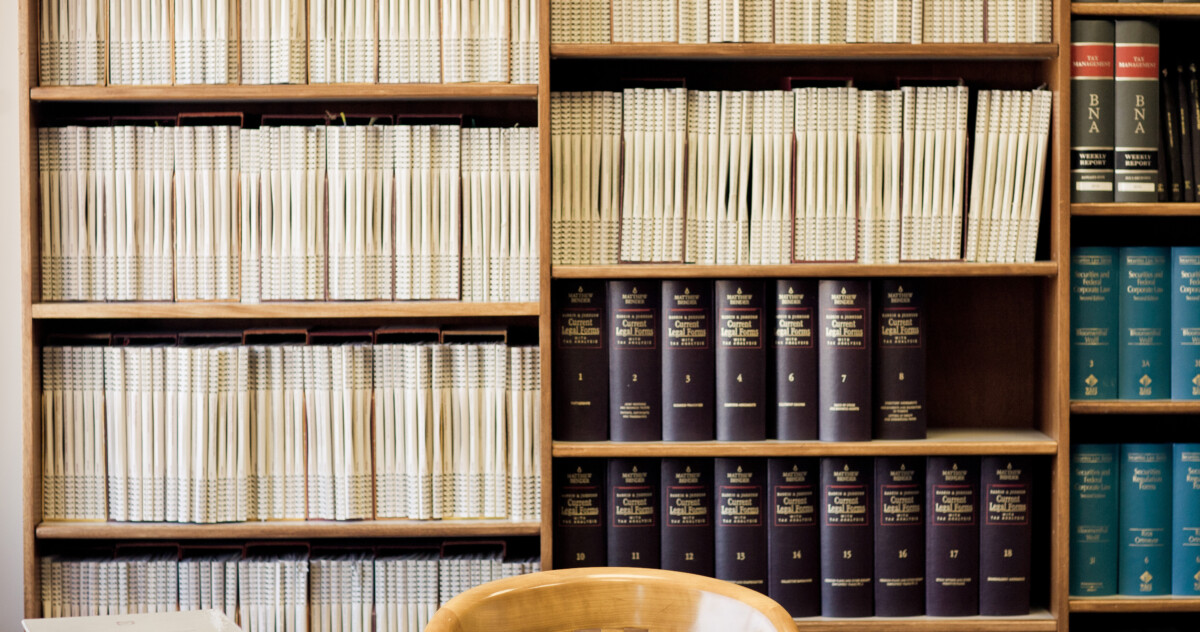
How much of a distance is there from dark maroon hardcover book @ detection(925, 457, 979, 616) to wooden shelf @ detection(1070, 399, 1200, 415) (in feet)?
0.79

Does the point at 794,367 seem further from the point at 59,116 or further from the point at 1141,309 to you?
the point at 59,116

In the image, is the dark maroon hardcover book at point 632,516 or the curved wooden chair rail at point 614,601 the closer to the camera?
the curved wooden chair rail at point 614,601

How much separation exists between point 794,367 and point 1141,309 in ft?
2.23

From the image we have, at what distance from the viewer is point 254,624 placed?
1.73 metres

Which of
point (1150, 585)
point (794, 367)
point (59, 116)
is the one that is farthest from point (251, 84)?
point (1150, 585)

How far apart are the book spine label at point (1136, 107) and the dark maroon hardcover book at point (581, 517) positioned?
115cm

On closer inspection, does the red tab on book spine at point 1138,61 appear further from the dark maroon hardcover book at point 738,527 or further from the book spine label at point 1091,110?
the dark maroon hardcover book at point 738,527

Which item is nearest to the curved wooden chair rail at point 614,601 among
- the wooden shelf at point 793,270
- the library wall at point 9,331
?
the wooden shelf at point 793,270

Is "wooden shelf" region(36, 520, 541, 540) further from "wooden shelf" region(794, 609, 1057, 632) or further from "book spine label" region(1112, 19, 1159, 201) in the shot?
"book spine label" region(1112, 19, 1159, 201)

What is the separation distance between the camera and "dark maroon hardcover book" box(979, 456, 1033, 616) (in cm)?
171

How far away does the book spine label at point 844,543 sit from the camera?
5.65 feet

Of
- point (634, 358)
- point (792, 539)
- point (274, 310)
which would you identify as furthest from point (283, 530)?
point (792, 539)

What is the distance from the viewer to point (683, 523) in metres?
1.72

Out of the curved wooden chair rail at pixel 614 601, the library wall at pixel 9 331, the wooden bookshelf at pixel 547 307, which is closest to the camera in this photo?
the curved wooden chair rail at pixel 614 601
